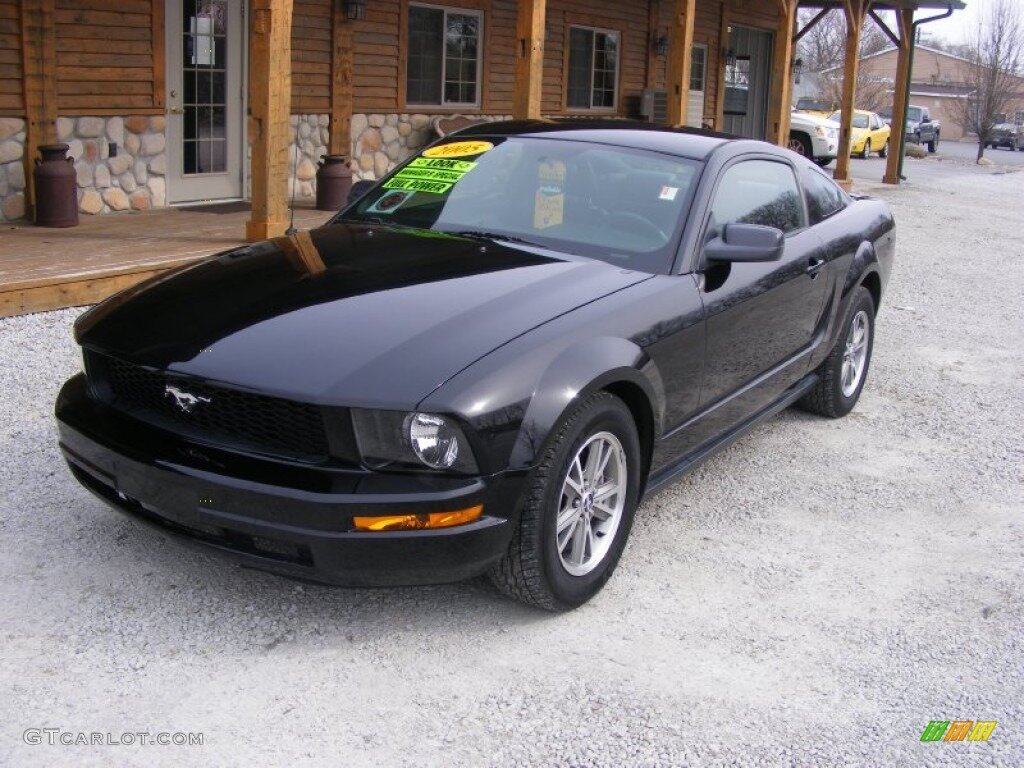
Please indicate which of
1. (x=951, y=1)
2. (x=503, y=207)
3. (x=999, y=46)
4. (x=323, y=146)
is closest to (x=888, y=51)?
(x=999, y=46)

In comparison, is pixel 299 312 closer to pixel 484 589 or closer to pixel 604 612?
pixel 484 589

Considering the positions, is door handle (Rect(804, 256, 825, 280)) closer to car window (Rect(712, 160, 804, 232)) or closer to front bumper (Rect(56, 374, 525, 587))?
car window (Rect(712, 160, 804, 232))

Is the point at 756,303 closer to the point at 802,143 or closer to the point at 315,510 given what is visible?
the point at 315,510

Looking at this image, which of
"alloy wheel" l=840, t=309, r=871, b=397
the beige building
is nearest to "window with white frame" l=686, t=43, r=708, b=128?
"alloy wheel" l=840, t=309, r=871, b=397

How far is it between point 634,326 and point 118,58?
25.2 feet

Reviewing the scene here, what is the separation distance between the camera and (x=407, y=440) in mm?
3168

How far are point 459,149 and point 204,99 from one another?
6.66 metres

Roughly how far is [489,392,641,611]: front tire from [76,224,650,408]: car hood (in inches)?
15.0

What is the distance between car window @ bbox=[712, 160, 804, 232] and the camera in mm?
4641

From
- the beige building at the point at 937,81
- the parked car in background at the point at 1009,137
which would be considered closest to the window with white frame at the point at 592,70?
the parked car in background at the point at 1009,137

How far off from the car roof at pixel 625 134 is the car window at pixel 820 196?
0.61m

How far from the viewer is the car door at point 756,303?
4375mm

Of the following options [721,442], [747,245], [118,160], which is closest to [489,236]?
[747,245]

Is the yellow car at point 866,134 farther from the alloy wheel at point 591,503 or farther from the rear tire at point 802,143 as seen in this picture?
the alloy wheel at point 591,503
